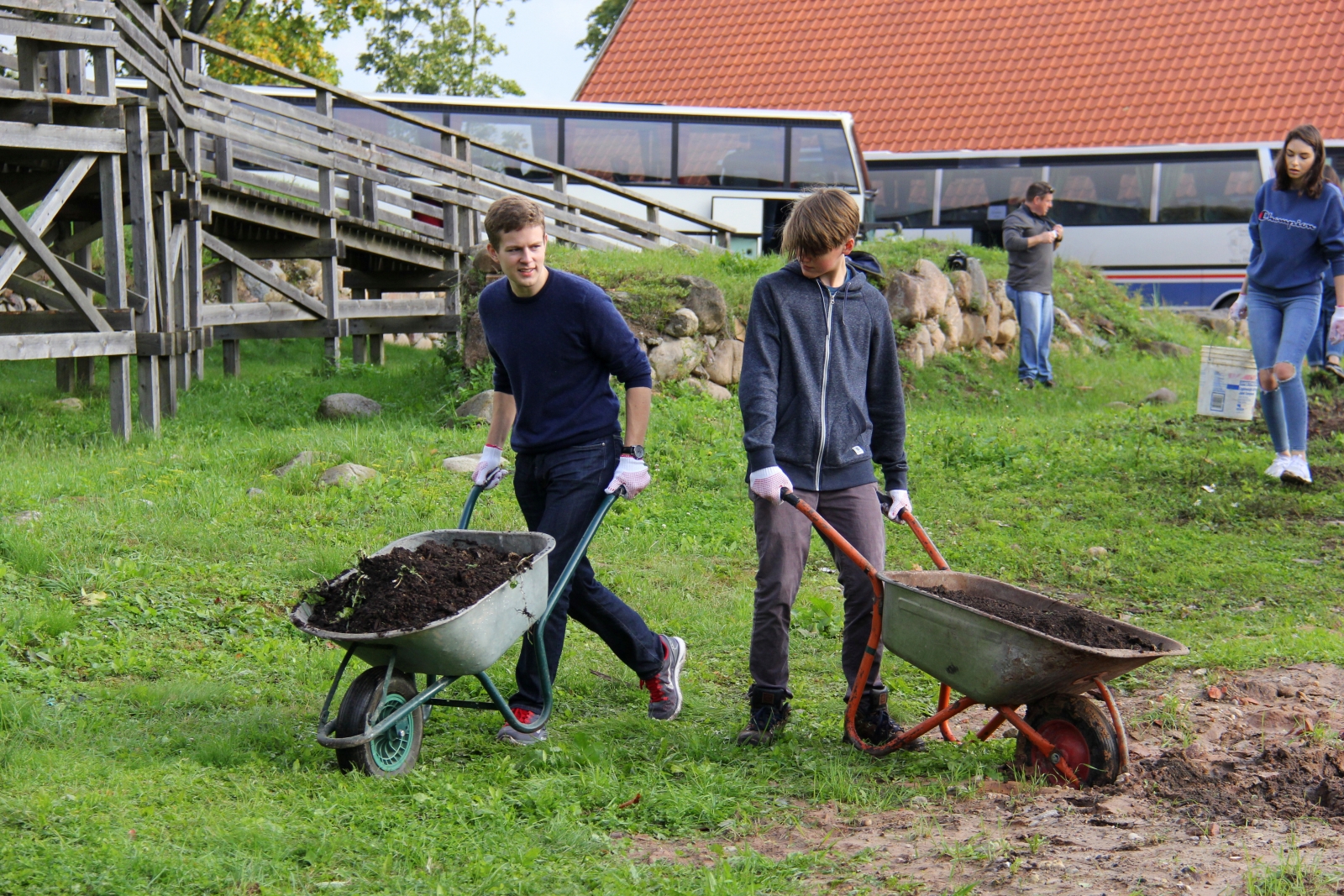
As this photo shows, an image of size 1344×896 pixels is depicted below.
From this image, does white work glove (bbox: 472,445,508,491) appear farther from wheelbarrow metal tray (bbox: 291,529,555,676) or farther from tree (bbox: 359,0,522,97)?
tree (bbox: 359,0,522,97)

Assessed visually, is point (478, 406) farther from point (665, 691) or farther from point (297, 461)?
point (665, 691)

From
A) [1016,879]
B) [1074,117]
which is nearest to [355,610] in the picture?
[1016,879]

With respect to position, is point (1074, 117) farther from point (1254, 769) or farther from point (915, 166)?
point (1254, 769)

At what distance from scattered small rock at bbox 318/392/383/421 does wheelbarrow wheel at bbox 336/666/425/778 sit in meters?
6.23

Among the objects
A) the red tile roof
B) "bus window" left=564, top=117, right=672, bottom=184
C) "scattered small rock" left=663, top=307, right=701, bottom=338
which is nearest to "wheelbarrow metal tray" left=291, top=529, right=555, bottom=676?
"scattered small rock" left=663, top=307, right=701, bottom=338

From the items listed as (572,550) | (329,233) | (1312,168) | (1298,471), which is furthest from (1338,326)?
(329,233)

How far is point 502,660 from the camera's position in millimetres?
5043

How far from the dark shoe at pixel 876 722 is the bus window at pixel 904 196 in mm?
17382

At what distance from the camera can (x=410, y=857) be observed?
312 cm

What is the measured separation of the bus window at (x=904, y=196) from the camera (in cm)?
2095

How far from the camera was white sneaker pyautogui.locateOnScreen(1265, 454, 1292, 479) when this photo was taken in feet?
24.7

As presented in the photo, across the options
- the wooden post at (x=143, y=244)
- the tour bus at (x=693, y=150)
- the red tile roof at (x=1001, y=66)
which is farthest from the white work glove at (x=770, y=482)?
the red tile roof at (x=1001, y=66)

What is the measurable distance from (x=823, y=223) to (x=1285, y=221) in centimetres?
430

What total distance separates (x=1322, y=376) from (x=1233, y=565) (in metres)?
5.14
